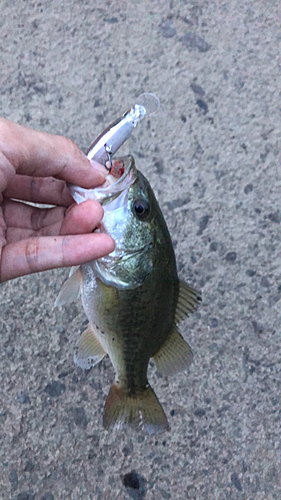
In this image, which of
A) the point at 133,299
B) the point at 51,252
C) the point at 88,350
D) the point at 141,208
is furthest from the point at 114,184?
the point at 88,350

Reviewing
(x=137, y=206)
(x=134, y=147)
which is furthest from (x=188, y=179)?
(x=137, y=206)

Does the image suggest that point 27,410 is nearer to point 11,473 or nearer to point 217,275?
point 11,473

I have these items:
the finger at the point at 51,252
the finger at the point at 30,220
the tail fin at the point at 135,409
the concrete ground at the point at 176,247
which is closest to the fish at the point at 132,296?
the tail fin at the point at 135,409

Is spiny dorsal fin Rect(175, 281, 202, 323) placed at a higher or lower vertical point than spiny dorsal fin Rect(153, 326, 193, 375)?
higher

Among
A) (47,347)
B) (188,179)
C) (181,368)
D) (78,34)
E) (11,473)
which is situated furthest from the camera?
(78,34)

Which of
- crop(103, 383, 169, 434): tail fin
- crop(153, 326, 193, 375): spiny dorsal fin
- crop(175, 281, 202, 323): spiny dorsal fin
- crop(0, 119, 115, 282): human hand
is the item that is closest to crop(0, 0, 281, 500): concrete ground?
crop(103, 383, 169, 434): tail fin

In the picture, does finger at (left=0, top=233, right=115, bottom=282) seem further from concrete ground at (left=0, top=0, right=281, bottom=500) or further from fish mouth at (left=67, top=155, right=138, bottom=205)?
concrete ground at (left=0, top=0, right=281, bottom=500)

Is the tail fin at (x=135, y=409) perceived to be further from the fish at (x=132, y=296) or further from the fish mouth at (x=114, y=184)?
the fish mouth at (x=114, y=184)

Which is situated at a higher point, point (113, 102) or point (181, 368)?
point (113, 102)
